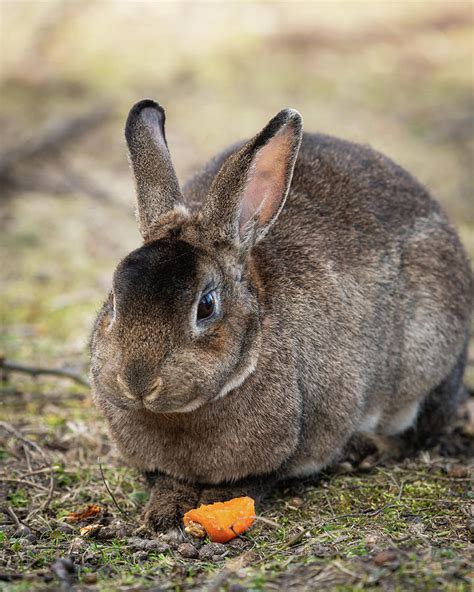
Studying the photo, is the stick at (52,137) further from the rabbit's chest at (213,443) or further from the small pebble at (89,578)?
the small pebble at (89,578)

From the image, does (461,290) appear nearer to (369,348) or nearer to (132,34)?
(369,348)

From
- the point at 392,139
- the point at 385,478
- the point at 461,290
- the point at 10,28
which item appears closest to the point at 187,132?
the point at 392,139

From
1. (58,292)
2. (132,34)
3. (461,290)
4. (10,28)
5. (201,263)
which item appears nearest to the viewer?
(201,263)

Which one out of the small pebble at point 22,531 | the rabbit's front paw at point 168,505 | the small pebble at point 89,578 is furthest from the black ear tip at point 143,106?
the small pebble at point 89,578

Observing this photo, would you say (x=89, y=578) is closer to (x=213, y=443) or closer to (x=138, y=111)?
(x=213, y=443)

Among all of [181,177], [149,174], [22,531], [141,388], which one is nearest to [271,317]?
[149,174]

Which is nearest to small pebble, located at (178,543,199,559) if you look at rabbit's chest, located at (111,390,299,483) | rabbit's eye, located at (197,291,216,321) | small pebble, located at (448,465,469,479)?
rabbit's chest, located at (111,390,299,483)
